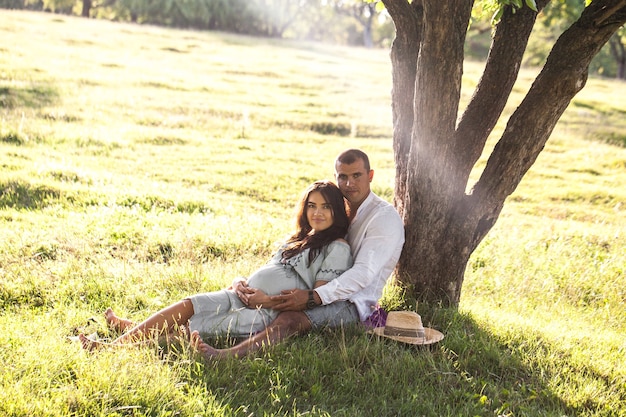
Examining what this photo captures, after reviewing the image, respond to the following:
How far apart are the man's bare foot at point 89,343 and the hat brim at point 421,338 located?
2.17 metres

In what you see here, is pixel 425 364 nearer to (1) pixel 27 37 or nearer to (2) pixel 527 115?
(2) pixel 527 115

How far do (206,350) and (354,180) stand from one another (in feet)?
6.73

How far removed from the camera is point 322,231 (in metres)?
5.70

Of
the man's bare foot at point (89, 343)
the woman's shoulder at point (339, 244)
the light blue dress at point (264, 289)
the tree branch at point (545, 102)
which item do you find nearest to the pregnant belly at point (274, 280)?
the light blue dress at point (264, 289)

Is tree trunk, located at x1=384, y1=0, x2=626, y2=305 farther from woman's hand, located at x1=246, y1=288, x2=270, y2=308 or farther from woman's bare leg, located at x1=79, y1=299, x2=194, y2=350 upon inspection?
woman's bare leg, located at x1=79, y1=299, x2=194, y2=350

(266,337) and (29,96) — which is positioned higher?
(29,96)

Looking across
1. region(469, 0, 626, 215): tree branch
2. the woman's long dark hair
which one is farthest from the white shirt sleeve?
region(469, 0, 626, 215): tree branch

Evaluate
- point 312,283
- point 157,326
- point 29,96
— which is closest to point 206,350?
point 157,326

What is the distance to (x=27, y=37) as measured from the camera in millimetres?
31203

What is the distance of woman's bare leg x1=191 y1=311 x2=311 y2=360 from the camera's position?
189 inches

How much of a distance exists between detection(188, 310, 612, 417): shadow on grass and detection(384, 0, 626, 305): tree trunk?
1111mm

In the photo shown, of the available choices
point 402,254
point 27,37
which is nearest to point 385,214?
point 402,254

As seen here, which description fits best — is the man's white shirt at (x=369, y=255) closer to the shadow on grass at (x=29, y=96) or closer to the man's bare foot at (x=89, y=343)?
the man's bare foot at (x=89, y=343)

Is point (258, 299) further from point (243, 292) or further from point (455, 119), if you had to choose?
point (455, 119)
